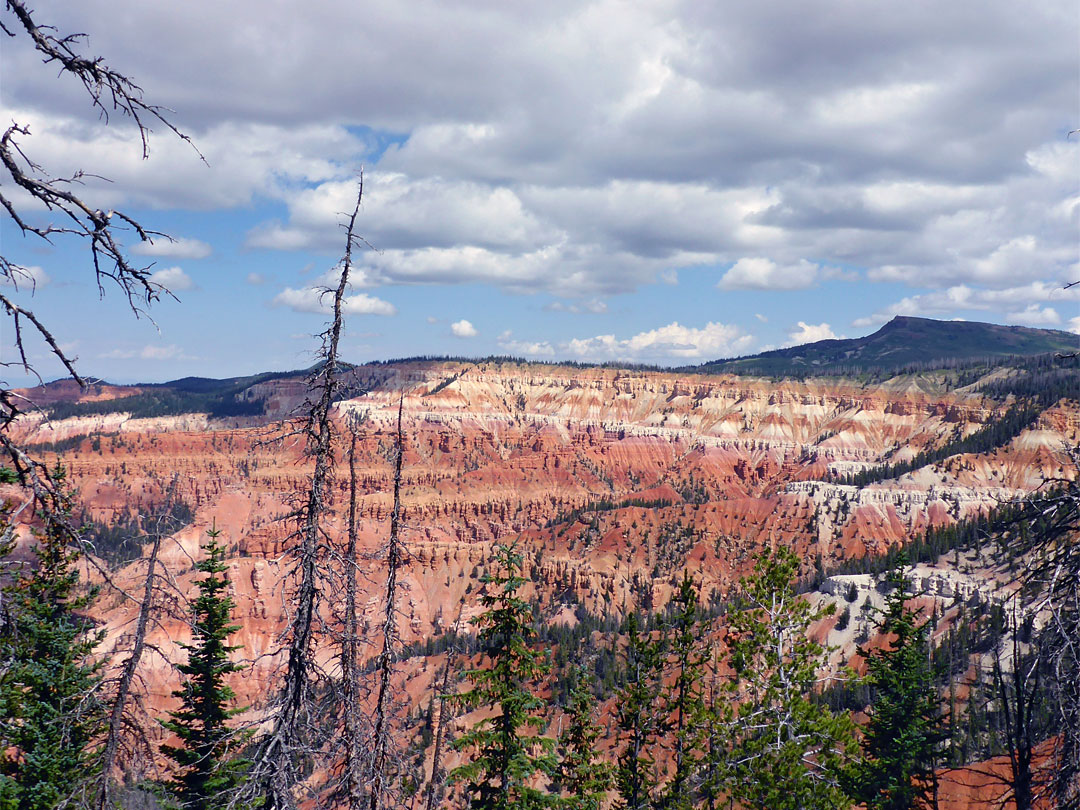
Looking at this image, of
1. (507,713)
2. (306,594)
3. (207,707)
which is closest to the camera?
(306,594)

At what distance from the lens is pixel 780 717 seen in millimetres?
17594

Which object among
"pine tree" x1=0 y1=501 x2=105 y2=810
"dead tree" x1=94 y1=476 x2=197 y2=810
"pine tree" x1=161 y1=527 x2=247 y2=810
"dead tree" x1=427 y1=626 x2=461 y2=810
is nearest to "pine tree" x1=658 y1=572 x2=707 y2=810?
"dead tree" x1=427 y1=626 x2=461 y2=810

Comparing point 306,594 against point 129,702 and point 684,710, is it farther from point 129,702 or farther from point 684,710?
point 684,710

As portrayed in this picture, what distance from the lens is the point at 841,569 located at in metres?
117

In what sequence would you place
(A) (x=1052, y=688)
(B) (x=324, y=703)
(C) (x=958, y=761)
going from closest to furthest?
(A) (x=1052, y=688), (B) (x=324, y=703), (C) (x=958, y=761)

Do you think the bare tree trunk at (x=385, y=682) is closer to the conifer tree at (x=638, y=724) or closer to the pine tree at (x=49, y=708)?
the pine tree at (x=49, y=708)

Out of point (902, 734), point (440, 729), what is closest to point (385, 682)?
point (440, 729)

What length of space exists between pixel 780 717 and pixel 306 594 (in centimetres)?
1178

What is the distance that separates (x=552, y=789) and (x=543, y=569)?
238 feet

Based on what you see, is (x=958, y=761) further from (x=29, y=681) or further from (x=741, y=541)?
(x=741, y=541)

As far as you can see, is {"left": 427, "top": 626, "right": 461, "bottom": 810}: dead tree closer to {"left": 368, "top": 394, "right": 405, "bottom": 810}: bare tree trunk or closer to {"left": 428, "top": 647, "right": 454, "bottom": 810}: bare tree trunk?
{"left": 428, "top": 647, "right": 454, "bottom": 810}: bare tree trunk

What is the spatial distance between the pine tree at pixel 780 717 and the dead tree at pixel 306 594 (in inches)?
385

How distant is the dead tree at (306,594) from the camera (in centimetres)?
1266

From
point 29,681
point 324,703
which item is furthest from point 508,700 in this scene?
point 29,681
